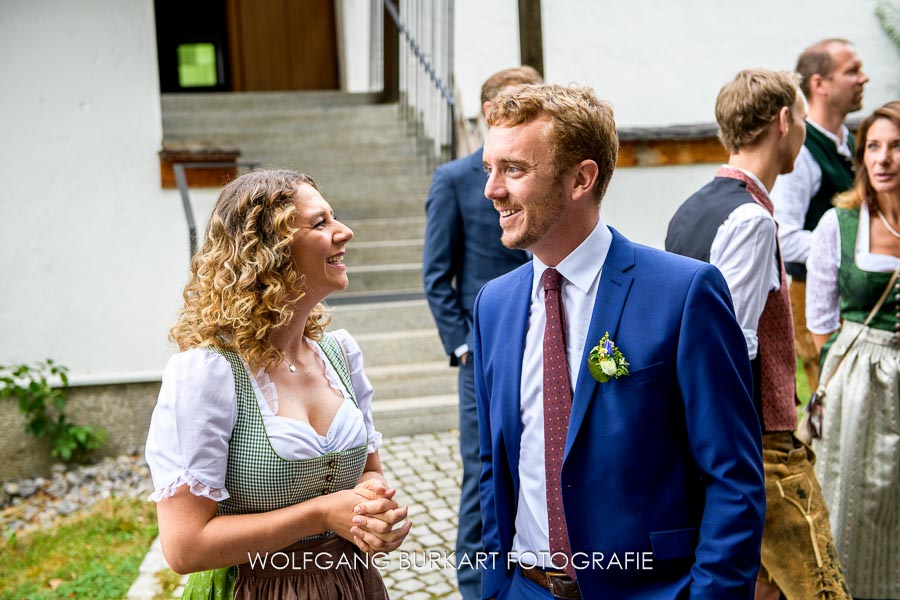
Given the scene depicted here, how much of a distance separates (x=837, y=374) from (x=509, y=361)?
2173 millimetres

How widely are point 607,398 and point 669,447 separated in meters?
0.17

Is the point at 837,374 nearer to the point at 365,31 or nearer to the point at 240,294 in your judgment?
the point at 240,294

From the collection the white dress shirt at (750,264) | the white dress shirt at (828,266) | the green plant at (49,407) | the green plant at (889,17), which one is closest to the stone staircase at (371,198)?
the green plant at (49,407)

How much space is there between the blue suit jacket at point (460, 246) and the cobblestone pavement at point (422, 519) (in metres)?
1.04

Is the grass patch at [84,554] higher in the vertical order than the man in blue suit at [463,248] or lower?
lower

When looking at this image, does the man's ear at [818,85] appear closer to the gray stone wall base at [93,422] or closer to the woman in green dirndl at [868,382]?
the woman in green dirndl at [868,382]

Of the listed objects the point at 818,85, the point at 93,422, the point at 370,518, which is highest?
the point at 818,85

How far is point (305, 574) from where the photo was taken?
6.64ft

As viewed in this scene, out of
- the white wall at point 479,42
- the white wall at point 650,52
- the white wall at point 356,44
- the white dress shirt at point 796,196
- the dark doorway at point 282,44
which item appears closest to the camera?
the white dress shirt at point 796,196

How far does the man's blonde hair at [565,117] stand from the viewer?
188cm

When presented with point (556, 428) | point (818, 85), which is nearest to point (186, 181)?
point (818, 85)

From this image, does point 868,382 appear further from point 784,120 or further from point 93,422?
point 93,422

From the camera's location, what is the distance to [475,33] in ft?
26.7

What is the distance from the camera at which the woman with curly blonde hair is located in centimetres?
183
